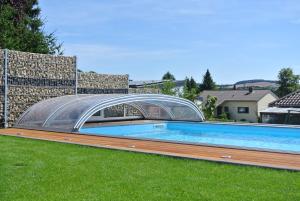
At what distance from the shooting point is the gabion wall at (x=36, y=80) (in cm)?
1853

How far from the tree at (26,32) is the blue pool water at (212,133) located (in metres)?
7.99

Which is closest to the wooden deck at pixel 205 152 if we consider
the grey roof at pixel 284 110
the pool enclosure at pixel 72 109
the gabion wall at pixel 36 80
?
the pool enclosure at pixel 72 109

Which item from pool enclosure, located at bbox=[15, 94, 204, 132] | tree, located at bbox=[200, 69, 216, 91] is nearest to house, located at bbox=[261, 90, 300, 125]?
pool enclosure, located at bbox=[15, 94, 204, 132]

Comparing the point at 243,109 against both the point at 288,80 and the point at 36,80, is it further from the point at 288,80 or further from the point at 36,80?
the point at 36,80

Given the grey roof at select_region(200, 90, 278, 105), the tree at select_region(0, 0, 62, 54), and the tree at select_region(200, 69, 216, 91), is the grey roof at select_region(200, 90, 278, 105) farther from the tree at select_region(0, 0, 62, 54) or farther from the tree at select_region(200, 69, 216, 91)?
the tree at select_region(0, 0, 62, 54)

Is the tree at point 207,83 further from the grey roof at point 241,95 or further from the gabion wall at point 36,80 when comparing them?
the gabion wall at point 36,80

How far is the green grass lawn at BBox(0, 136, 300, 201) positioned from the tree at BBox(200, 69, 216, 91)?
63976 mm

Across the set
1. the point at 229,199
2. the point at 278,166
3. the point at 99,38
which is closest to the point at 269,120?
the point at 99,38

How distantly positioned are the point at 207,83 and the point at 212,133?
54.3 metres

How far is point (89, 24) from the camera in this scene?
27141 mm

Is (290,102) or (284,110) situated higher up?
(290,102)

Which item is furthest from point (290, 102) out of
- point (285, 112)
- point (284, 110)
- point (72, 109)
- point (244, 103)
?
point (244, 103)

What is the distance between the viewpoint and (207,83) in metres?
73.1

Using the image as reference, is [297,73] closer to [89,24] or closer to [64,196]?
[89,24]
